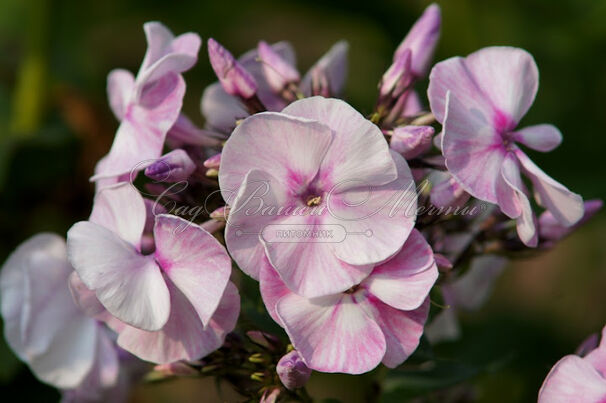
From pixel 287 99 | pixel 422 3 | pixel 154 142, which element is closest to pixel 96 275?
pixel 154 142

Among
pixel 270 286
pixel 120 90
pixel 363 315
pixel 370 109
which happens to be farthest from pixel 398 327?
pixel 370 109

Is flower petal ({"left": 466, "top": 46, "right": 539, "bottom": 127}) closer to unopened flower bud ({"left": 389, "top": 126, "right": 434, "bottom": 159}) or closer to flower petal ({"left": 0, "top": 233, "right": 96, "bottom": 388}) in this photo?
unopened flower bud ({"left": 389, "top": 126, "right": 434, "bottom": 159})

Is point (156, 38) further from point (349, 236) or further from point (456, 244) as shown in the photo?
point (456, 244)

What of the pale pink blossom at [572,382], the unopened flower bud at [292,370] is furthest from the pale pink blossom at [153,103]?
the pale pink blossom at [572,382]

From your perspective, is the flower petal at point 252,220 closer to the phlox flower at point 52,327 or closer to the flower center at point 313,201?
the flower center at point 313,201

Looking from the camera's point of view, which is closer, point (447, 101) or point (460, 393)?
point (447, 101)

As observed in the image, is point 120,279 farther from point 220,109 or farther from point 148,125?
point 220,109
